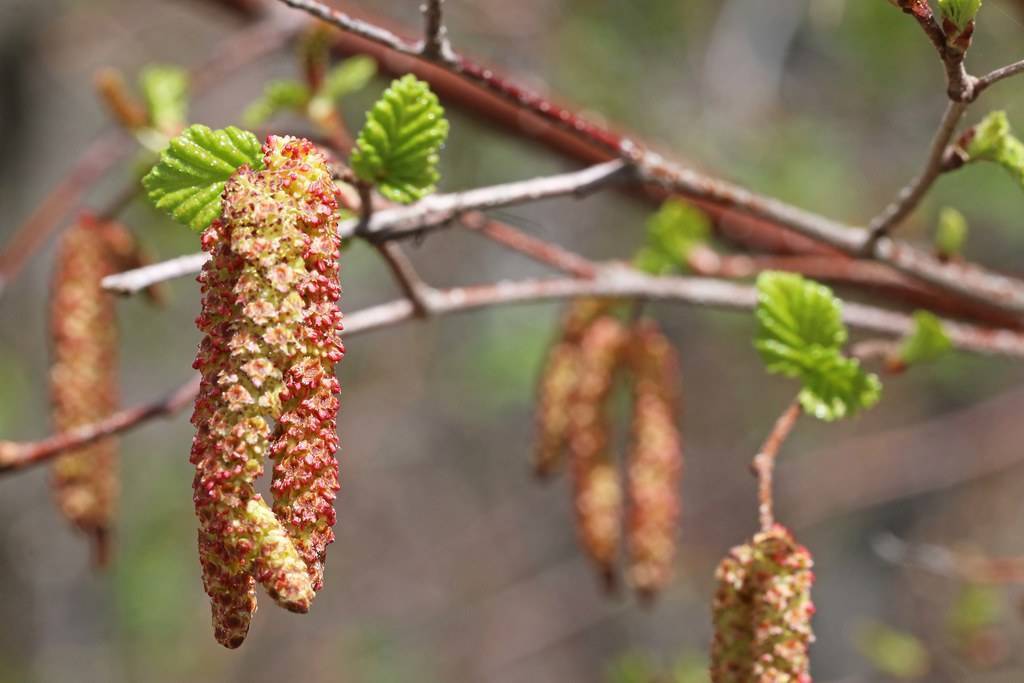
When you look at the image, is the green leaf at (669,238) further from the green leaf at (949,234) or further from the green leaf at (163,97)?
the green leaf at (163,97)

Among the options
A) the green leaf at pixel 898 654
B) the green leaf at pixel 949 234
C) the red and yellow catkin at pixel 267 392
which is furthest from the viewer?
the green leaf at pixel 898 654

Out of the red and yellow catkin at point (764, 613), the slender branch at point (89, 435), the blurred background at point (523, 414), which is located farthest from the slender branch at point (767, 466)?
the blurred background at point (523, 414)

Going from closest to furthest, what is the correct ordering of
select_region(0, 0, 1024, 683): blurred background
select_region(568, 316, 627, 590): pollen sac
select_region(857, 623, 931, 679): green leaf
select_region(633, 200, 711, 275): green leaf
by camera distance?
select_region(568, 316, 627, 590): pollen sac
select_region(633, 200, 711, 275): green leaf
select_region(857, 623, 931, 679): green leaf
select_region(0, 0, 1024, 683): blurred background

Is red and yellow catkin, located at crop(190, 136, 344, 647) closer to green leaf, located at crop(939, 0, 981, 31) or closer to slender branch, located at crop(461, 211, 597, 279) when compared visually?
green leaf, located at crop(939, 0, 981, 31)

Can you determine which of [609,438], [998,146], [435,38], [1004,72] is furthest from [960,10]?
[609,438]

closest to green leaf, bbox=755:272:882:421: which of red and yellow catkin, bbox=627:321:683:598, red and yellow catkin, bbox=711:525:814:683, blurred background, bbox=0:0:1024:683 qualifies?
red and yellow catkin, bbox=711:525:814:683
